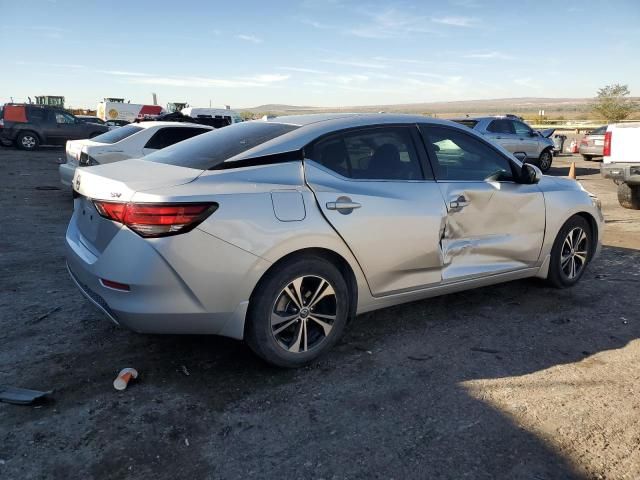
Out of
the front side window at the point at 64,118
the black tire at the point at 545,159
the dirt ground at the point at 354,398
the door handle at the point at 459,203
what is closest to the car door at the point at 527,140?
the black tire at the point at 545,159

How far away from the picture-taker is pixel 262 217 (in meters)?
2.98

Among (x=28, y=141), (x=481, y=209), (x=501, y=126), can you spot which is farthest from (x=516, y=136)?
(x=28, y=141)

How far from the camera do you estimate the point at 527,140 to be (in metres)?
15.4

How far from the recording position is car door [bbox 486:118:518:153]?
14.4 metres

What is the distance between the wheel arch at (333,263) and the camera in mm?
3094

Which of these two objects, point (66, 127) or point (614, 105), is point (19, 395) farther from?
point (614, 105)

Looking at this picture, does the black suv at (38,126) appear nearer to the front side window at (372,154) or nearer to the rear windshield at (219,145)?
the rear windshield at (219,145)

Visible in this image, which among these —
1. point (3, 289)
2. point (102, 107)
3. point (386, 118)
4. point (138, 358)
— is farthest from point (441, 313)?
point (102, 107)

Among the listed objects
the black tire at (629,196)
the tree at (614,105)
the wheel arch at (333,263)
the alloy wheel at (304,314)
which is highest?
the tree at (614,105)

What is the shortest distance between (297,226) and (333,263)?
1.48 feet

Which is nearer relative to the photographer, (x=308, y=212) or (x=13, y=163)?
(x=308, y=212)

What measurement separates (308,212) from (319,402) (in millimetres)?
1100

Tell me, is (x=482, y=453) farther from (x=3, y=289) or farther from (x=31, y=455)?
(x=3, y=289)

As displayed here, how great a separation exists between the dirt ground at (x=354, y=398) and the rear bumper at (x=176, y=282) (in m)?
0.44
